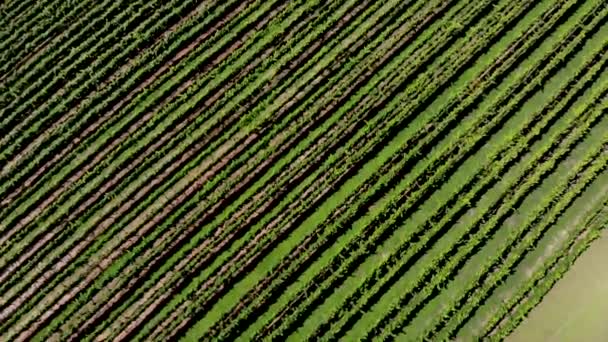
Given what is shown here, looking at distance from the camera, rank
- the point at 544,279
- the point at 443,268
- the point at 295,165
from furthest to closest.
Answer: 1. the point at 295,165
2. the point at 443,268
3. the point at 544,279

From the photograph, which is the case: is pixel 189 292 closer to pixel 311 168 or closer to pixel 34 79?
pixel 311 168

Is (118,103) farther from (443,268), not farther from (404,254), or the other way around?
(443,268)

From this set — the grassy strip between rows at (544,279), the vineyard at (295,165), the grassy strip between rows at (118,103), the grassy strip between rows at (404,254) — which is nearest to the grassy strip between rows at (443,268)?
the vineyard at (295,165)

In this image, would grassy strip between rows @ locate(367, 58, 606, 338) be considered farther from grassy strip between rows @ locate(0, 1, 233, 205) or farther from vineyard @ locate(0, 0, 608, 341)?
grassy strip between rows @ locate(0, 1, 233, 205)

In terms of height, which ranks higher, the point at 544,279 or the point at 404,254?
the point at 544,279

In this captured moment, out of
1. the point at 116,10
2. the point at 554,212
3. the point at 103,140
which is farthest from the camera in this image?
the point at 116,10

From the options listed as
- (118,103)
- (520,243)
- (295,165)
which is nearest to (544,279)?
(520,243)

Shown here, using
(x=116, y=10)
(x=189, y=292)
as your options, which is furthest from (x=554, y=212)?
(x=116, y=10)

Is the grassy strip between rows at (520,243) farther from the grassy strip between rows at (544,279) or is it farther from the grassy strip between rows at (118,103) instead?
the grassy strip between rows at (118,103)

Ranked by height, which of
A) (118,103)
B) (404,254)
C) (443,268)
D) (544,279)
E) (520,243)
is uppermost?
(520,243)
